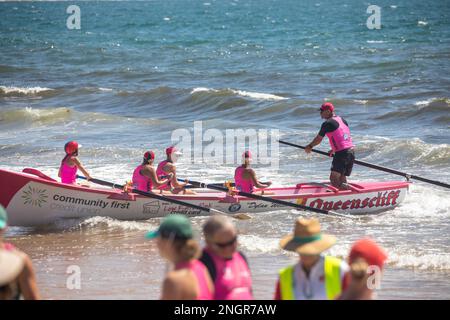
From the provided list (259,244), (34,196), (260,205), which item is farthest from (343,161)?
(34,196)

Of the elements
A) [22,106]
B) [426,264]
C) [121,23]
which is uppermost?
[121,23]

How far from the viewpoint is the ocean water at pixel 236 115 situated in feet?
38.4

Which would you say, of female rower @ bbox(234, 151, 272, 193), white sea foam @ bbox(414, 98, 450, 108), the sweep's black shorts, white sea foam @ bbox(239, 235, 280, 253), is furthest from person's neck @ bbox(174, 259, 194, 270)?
white sea foam @ bbox(414, 98, 450, 108)

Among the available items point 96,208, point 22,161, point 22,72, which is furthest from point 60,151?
point 22,72

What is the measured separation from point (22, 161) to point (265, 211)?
779 cm

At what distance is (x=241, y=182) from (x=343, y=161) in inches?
75.1

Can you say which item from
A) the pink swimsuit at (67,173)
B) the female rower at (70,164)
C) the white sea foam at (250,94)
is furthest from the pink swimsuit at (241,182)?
the white sea foam at (250,94)

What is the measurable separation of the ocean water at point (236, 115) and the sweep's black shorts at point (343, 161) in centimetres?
106

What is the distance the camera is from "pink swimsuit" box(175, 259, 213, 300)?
16.9 ft

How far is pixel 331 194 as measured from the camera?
15133 mm

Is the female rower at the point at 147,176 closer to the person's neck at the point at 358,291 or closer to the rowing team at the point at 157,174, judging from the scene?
the rowing team at the point at 157,174

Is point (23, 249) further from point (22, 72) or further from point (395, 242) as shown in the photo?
point (22, 72)

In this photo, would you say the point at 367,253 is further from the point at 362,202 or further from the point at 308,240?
the point at 362,202

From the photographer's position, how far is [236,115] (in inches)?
1101
